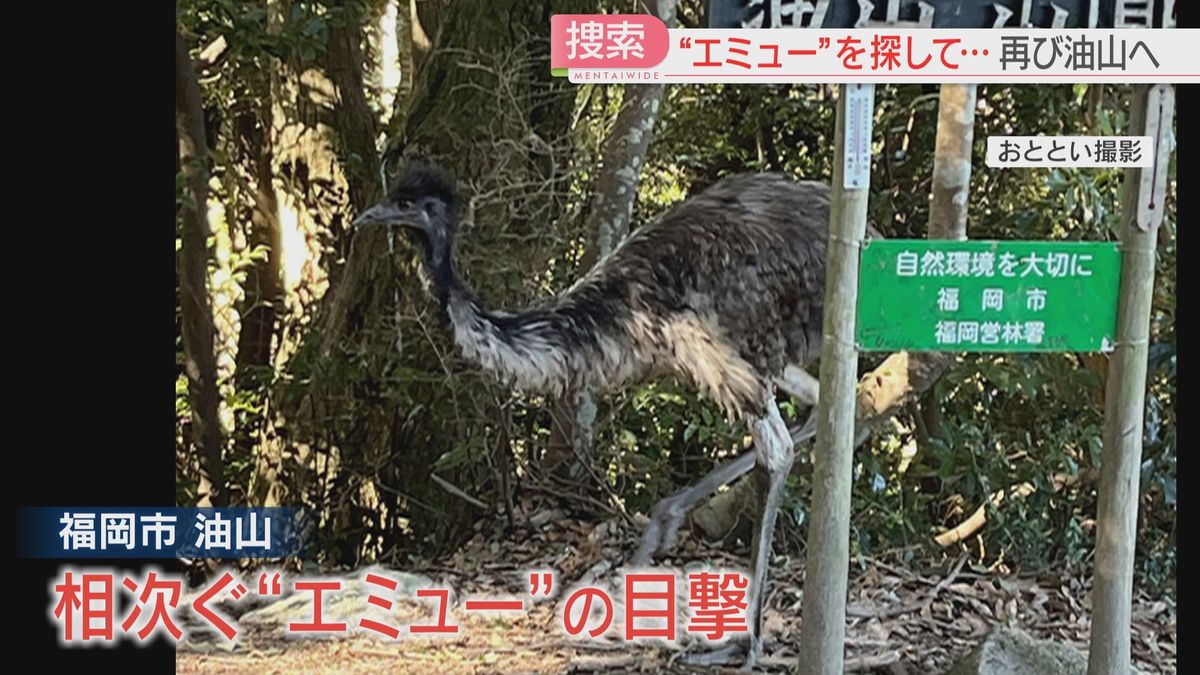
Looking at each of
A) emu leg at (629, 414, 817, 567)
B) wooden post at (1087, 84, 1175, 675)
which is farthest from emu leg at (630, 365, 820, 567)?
wooden post at (1087, 84, 1175, 675)

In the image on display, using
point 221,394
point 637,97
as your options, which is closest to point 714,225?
point 637,97

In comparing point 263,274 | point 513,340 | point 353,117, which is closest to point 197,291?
point 263,274

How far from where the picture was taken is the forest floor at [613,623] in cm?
307

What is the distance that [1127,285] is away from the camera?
106 inches

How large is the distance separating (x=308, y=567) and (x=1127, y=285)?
205cm

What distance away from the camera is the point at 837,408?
261cm

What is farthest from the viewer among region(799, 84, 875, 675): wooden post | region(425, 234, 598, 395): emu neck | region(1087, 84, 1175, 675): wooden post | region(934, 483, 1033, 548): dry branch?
region(934, 483, 1033, 548): dry branch

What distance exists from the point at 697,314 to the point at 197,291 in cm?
147

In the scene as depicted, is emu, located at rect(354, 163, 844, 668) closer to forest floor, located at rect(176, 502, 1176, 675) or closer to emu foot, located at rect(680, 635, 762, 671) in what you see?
emu foot, located at rect(680, 635, 762, 671)

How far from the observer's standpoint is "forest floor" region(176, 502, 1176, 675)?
3.07 m

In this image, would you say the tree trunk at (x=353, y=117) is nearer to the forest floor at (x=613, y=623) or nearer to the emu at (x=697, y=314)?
the emu at (x=697, y=314)

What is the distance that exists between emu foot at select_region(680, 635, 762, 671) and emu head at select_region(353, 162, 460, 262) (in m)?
1.02
